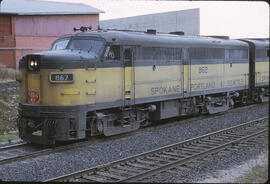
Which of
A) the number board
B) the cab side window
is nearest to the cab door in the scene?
the cab side window

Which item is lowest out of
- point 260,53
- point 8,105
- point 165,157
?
point 165,157

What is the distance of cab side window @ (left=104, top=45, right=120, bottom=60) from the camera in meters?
10.6

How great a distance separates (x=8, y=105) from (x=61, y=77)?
21.1 ft

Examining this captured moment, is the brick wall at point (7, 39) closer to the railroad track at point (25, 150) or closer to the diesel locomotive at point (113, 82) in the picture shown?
the diesel locomotive at point (113, 82)

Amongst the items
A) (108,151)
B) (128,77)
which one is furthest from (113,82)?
(108,151)

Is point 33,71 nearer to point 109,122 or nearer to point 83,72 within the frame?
point 83,72

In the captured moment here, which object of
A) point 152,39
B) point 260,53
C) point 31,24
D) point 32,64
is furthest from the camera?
point 31,24

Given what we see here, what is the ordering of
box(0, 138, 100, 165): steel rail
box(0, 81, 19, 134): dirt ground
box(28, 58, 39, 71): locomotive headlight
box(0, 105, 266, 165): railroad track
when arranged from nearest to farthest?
box(0, 138, 100, 165): steel rail → box(0, 105, 266, 165): railroad track → box(28, 58, 39, 71): locomotive headlight → box(0, 81, 19, 134): dirt ground

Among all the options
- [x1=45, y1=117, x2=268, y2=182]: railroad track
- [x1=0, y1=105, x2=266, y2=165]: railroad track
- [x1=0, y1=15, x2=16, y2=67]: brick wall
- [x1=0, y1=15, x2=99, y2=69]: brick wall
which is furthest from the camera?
[x1=0, y1=15, x2=99, y2=69]: brick wall

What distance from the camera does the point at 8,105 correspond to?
48.9ft

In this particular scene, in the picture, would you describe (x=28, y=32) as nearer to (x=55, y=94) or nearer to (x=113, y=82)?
(x=113, y=82)

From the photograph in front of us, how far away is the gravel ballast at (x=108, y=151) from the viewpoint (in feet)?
26.1

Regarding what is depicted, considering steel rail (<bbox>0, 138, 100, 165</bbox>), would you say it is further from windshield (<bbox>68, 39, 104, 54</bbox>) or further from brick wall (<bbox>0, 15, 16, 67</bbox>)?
brick wall (<bbox>0, 15, 16, 67</bbox>)

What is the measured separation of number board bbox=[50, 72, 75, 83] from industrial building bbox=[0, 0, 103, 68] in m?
12.6
